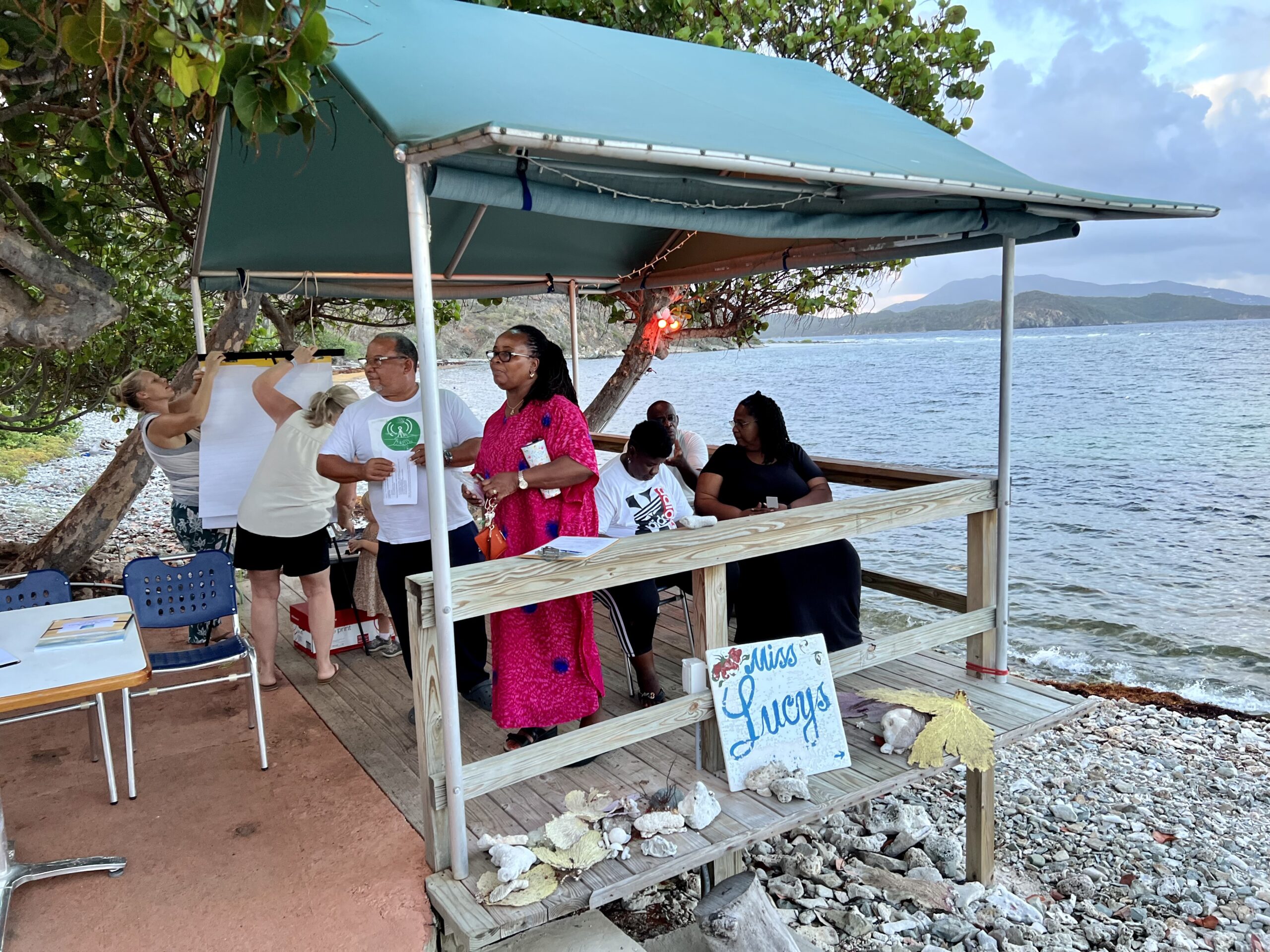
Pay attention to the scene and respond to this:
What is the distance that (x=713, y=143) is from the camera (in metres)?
2.44

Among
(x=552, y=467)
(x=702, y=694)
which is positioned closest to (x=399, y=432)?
(x=552, y=467)

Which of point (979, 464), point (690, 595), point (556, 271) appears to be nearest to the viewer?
point (690, 595)

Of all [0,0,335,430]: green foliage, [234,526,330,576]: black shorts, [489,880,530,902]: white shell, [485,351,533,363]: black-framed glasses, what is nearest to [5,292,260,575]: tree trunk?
[0,0,335,430]: green foliage

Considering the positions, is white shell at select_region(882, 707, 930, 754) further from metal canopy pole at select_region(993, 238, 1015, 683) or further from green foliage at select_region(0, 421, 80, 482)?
green foliage at select_region(0, 421, 80, 482)

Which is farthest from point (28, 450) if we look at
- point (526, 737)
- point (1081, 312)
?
point (1081, 312)

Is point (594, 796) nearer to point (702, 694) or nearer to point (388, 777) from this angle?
point (702, 694)

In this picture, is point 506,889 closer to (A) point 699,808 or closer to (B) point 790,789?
(A) point 699,808

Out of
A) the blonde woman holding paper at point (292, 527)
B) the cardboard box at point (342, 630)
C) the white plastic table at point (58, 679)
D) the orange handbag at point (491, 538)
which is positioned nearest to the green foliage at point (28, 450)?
the cardboard box at point (342, 630)

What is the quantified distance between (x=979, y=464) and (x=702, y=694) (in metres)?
25.0

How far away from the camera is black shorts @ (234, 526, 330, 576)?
3.85 m

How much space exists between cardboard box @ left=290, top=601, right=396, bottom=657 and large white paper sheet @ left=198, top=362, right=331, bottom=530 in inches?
23.0

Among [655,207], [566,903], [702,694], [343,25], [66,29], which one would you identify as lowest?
[566,903]

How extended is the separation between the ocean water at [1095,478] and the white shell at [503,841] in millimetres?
6947

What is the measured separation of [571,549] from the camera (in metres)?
2.69
